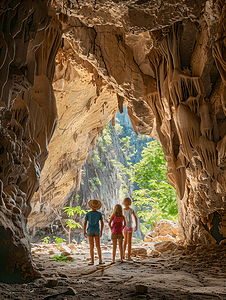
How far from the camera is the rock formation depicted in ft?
10.7

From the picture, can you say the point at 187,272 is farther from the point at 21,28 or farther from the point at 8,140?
the point at 21,28

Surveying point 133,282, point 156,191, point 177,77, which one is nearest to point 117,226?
point 133,282

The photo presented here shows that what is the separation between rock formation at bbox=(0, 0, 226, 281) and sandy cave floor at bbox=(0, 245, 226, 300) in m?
0.52

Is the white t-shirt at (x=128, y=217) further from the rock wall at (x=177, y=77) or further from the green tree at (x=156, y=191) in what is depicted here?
the green tree at (x=156, y=191)

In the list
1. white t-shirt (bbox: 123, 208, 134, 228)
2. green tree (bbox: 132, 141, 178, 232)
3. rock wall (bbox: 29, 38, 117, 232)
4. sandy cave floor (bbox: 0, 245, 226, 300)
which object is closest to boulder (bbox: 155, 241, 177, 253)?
sandy cave floor (bbox: 0, 245, 226, 300)

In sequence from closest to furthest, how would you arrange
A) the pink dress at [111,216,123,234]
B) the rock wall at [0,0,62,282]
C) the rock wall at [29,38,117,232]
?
the rock wall at [0,0,62,282] < the pink dress at [111,216,123,234] < the rock wall at [29,38,117,232]

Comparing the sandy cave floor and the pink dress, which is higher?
the pink dress

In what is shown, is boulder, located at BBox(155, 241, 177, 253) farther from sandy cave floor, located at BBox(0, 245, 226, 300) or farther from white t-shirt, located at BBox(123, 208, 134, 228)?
white t-shirt, located at BBox(123, 208, 134, 228)

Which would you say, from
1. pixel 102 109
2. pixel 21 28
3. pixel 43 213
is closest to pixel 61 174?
pixel 43 213

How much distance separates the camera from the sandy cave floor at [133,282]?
8.91ft

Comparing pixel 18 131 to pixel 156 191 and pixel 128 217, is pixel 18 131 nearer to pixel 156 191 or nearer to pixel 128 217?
pixel 128 217

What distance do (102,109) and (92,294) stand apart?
8.77 metres

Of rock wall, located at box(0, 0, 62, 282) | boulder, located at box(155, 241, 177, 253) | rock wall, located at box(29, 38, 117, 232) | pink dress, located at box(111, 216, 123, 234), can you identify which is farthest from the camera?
rock wall, located at box(29, 38, 117, 232)

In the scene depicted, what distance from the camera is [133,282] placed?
3496 millimetres
